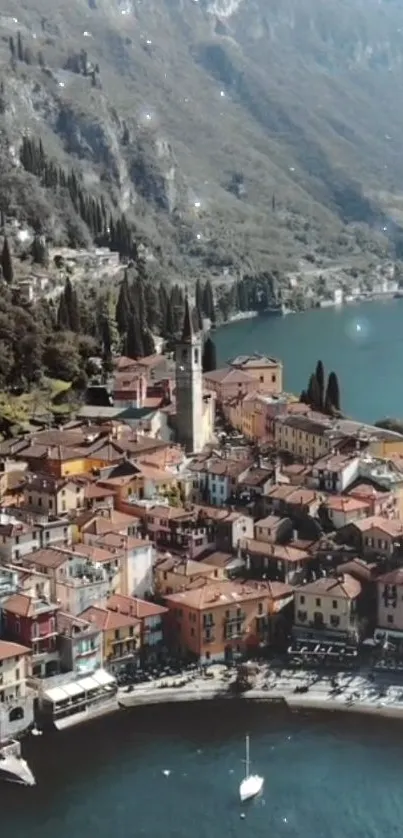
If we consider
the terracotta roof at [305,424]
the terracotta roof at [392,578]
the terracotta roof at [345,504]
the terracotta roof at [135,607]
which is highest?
the terracotta roof at [305,424]

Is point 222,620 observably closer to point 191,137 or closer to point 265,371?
point 265,371

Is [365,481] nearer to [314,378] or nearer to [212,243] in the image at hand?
[314,378]

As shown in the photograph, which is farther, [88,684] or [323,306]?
[323,306]

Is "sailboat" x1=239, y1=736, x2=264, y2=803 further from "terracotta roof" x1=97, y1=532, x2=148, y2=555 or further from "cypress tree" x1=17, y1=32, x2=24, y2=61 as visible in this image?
"cypress tree" x1=17, y1=32, x2=24, y2=61

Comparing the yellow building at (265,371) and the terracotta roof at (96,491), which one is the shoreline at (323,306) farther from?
the terracotta roof at (96,491)

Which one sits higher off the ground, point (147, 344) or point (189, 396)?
point (147, 344)

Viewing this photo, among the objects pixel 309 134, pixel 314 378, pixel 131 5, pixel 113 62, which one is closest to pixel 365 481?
pixel 314 378

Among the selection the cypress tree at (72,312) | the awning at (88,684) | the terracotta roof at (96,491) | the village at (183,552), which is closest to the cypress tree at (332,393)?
the village at (183,552)

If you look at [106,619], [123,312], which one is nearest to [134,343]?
[123,312]
